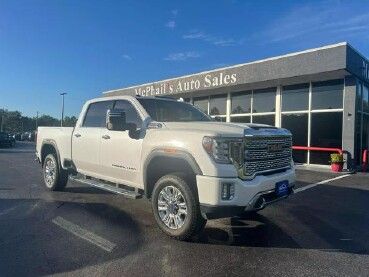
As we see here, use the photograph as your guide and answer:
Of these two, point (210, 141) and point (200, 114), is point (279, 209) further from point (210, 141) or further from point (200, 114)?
point (210, 141)

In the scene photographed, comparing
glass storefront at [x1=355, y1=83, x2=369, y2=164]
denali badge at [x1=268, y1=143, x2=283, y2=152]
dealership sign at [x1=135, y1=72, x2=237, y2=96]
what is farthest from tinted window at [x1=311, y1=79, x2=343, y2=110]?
denali badge at [x1=268, y1=143, x2=283, y2=152]

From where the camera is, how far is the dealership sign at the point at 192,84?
54.7 feet

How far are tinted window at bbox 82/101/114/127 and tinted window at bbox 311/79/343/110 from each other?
423 inches

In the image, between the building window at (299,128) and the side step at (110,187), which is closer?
the side step at (110,187)

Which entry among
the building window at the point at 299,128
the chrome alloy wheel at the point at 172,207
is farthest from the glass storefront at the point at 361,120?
the chrome alloy wheel at the point at 172,207

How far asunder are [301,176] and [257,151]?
7.61 m

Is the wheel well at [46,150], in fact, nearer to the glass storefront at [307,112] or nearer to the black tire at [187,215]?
the black tire at [187,215]

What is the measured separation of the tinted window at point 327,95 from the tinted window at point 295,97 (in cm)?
38

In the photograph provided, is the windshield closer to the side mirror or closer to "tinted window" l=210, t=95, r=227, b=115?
the side mirror

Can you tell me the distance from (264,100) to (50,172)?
1161 cm

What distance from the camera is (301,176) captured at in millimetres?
11461

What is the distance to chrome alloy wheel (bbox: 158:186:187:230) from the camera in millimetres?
4582

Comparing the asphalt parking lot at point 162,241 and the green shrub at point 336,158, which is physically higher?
the green shrub at point 336,158

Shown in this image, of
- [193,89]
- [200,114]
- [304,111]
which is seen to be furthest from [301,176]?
[193,89]
